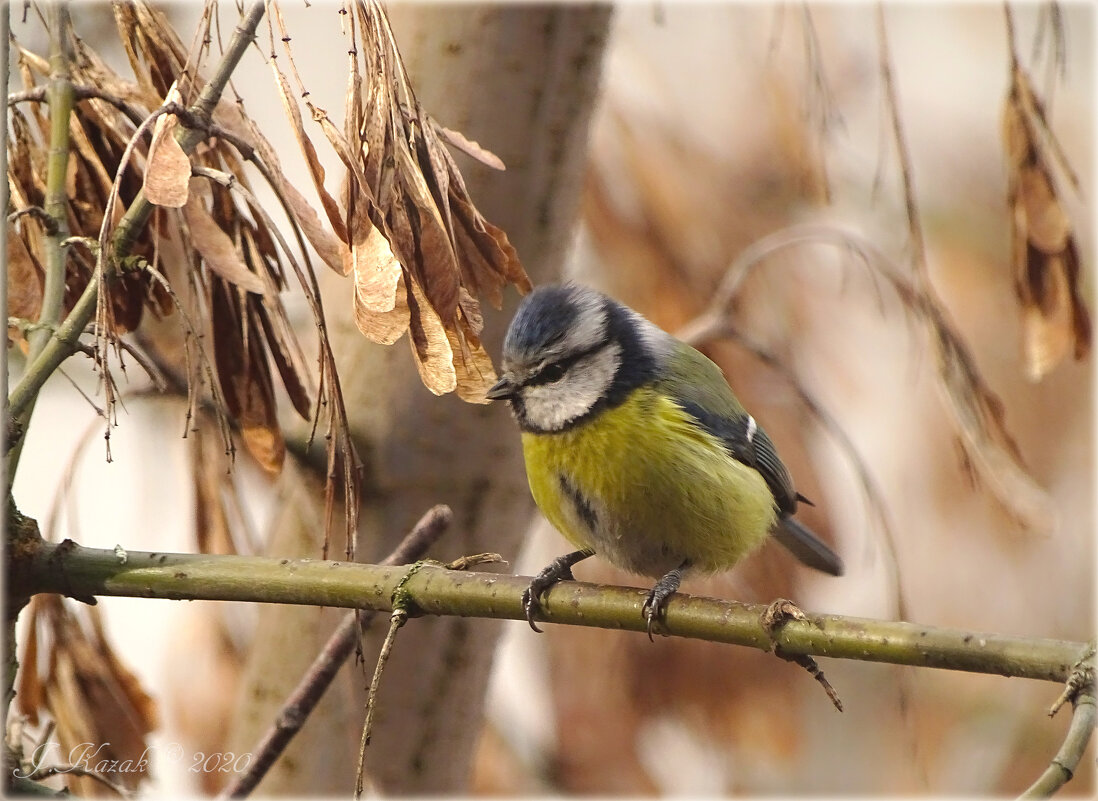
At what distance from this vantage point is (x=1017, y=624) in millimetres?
3205

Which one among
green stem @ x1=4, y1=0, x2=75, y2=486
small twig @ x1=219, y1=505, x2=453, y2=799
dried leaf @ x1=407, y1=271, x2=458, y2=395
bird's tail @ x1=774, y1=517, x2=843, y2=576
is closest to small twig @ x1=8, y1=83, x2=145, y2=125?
green stem @ x1=4, y1=0, x2=75, y2=486

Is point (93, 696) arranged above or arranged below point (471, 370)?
below

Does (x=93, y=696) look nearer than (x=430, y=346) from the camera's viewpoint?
No

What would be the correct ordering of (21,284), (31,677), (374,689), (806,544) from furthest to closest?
(806,544) < (31,677) < (21,284) < (374,689)

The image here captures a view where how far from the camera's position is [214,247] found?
1103 millimetres

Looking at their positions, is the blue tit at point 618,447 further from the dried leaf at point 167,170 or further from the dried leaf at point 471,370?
the dried leaf at point 167,170

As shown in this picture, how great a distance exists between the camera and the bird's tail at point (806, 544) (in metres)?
1.90

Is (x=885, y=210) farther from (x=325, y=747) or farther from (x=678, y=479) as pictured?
(x=325, y=747)

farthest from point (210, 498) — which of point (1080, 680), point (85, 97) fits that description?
point (1080, 680)

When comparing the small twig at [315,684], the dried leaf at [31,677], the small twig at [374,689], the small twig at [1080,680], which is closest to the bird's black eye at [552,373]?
the small twig at [315,684]

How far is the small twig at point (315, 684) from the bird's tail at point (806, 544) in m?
0.84

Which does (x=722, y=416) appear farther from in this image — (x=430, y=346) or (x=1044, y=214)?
(x=430, y=346)

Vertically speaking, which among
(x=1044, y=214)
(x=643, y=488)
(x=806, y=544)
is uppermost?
(x=1044, y=214)

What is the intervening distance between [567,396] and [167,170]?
2.56ft
